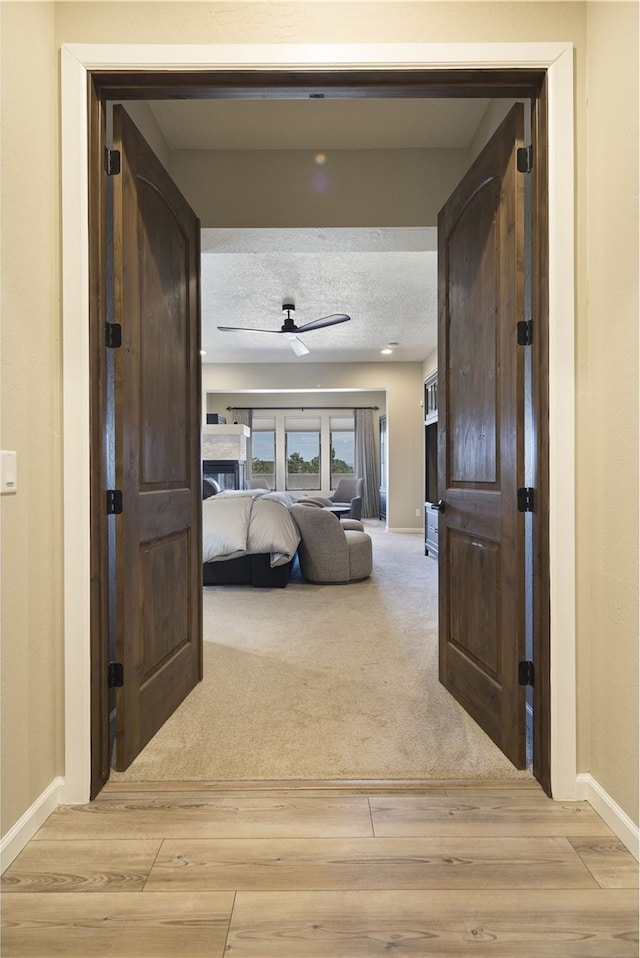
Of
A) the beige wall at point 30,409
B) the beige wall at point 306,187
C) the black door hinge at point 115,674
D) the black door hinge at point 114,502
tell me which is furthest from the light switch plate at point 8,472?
the beige wall at point 306,187

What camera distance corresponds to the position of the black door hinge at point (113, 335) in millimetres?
1730

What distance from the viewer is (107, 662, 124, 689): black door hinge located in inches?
69.2

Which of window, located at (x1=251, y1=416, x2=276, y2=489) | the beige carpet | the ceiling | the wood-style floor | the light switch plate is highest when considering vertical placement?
the ceiling

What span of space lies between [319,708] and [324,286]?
170 inches

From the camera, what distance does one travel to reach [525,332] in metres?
1.75

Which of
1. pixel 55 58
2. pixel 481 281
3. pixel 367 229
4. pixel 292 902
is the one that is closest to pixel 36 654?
pixel 292 902

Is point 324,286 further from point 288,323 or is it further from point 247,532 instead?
point 247,532

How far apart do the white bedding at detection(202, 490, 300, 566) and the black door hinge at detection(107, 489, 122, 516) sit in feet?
8.70

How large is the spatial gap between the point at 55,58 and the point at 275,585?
150 inches

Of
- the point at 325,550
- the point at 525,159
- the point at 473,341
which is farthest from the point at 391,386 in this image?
the point at 525,159

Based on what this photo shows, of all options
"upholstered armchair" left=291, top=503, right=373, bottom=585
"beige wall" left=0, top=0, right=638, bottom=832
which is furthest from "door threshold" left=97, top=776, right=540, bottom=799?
"upholstered armchair" left=291, top=503, right=373, bottom=585

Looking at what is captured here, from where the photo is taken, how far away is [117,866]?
1.34m

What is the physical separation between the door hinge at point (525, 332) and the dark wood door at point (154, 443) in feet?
4.44

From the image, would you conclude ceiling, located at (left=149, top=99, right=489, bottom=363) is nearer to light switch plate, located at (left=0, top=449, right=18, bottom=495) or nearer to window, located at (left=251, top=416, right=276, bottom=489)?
light switch plate, located at (left=0, top=449, right=18, bottom=495)
